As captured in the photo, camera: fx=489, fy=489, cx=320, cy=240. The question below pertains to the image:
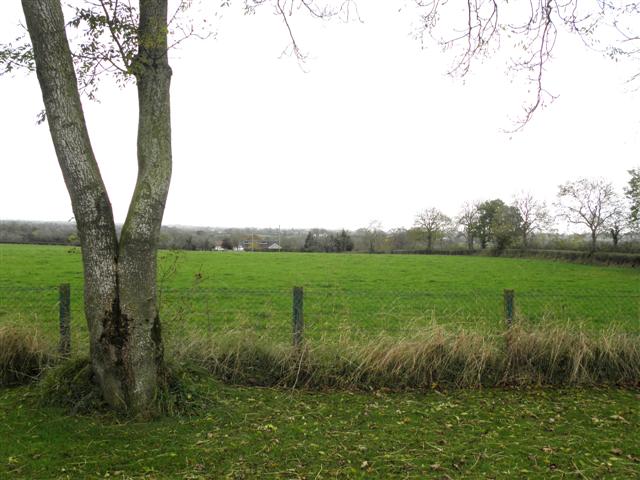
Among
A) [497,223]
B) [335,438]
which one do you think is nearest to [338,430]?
[335,438]

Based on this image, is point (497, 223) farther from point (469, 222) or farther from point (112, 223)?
point (112, 223)

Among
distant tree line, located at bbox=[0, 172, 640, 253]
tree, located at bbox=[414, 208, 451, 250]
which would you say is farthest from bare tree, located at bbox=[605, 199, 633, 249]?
tree, located at bbox=[414, 208, 451, 250]

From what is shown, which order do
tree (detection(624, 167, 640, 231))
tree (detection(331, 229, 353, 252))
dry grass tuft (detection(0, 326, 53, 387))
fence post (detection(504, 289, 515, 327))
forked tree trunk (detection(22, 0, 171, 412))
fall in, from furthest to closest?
tree (detection(331, 229, 353, 252)) < tree (detection(624, 167, 640, 231)) < fence post (detection(504, 289, 515, 327)) < dry grass tuft (detection(0, 326, 53, 387)) < forked tree trunk (detection(22, 0, 171, 412))

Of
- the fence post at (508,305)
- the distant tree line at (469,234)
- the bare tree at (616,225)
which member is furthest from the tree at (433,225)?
the fence post at (508,305)

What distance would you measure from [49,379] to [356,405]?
3.19 metres

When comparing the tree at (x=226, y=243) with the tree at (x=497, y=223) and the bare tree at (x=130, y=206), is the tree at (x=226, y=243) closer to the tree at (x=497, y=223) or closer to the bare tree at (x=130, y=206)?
the tree at (x=497, y=223)

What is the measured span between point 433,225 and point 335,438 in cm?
7170

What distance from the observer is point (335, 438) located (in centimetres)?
427

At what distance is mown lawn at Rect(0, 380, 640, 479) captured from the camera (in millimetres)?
3709

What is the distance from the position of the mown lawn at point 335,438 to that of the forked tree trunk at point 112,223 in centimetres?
52

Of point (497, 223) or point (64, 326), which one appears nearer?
point (64, 326)

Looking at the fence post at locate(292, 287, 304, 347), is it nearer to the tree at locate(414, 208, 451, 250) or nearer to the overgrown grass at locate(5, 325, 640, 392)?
the overgrown grass at locate(5, 325, 640, 392)

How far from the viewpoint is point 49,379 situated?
16.5 ft

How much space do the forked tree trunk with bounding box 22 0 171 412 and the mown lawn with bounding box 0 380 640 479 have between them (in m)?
0.52
